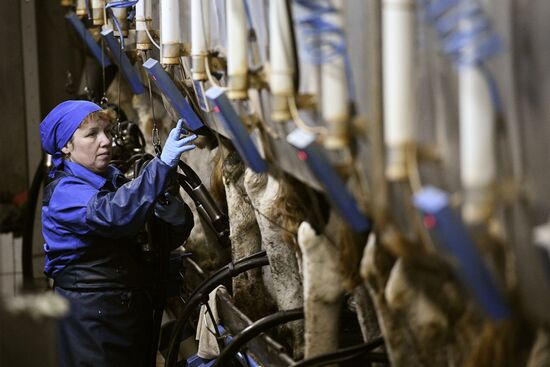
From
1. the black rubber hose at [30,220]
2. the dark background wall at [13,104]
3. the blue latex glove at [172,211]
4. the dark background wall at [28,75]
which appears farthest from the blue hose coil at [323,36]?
the dark background wall at [13,104]

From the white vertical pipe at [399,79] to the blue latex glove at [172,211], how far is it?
2.50 m

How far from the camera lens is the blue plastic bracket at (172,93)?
4.30 meters

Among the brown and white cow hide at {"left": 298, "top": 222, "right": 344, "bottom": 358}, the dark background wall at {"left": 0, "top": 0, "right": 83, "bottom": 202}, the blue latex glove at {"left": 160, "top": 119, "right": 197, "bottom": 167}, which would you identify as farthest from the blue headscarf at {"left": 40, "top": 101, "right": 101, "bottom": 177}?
the dark background wall at {"left": 0, "top": 0, "right": 83, "bottom": 202}

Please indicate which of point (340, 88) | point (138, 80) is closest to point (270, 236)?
point (340, 88)

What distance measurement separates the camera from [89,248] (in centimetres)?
433

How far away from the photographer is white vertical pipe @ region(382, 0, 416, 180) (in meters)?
1.87

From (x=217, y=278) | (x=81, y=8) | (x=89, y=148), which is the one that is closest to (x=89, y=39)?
(x=81, y=8)

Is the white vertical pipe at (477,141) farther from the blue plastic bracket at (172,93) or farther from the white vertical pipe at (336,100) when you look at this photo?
the blue plastic bracket at (172,93)

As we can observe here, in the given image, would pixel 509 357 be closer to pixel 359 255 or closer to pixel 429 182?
pixel 429 182

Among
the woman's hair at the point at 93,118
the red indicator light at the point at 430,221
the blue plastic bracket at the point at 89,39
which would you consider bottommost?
the red indicator light at the point at 430,221

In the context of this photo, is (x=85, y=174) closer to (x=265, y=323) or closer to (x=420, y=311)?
(x=265, y=323)

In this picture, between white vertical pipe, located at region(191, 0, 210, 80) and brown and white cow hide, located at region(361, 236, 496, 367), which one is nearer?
brown and white cow hide, located at region(361, 236, 496, 367)

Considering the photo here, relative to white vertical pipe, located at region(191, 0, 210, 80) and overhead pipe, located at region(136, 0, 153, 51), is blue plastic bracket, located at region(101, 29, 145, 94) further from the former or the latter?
white vertical pipe, located at region(191, 0, 210, 80)

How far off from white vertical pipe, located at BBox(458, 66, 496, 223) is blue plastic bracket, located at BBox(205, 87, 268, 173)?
1286mm
